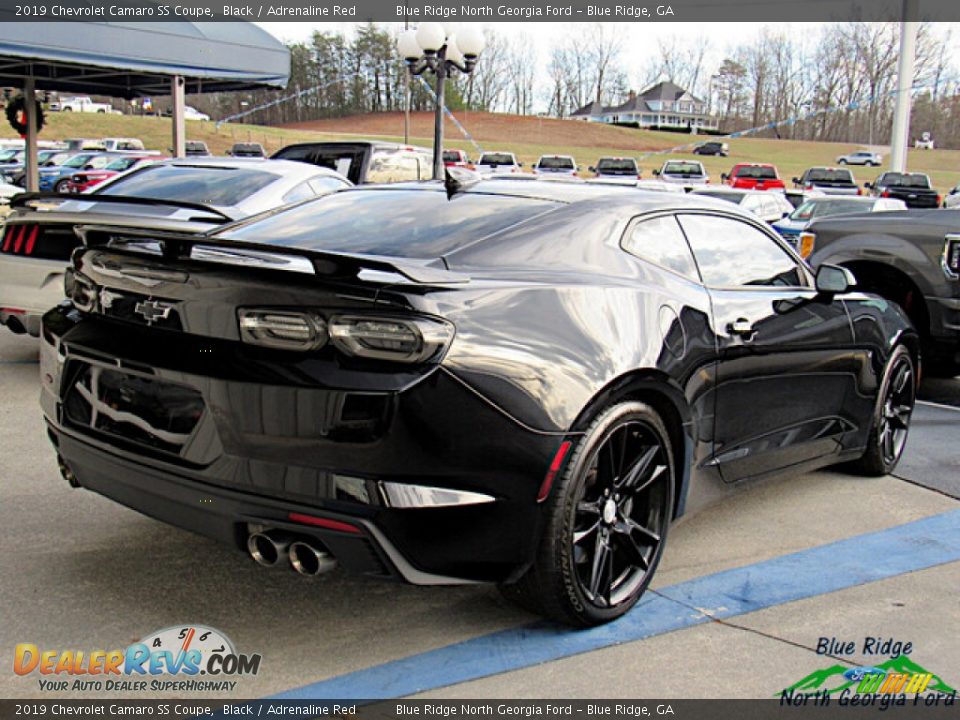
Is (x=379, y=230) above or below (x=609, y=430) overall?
above

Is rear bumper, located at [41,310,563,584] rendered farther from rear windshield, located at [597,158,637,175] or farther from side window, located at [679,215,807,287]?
rear windshield, located at [597,158,637,175]

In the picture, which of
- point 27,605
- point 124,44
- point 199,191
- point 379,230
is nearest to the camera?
point 27,605

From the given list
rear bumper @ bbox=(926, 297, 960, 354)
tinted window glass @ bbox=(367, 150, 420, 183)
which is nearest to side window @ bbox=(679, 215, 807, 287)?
rear bumper @ bbox=(926, 297, 960, 354)

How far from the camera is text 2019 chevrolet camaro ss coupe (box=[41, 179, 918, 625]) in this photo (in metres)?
2.81

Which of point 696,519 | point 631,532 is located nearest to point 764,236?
point 696,519

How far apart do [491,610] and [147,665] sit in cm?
117

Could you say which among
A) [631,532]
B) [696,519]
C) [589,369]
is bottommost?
[696,519]

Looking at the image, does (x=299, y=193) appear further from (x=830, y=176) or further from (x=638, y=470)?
(x=830, y=176)

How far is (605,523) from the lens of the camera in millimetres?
3393

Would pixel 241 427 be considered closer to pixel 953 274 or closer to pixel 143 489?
pixel 143 489

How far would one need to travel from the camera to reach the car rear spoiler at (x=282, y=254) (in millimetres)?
2857

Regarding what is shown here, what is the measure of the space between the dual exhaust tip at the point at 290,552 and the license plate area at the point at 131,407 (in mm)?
386

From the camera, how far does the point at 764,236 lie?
464 centimetres

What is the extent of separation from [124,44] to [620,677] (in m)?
13.1
